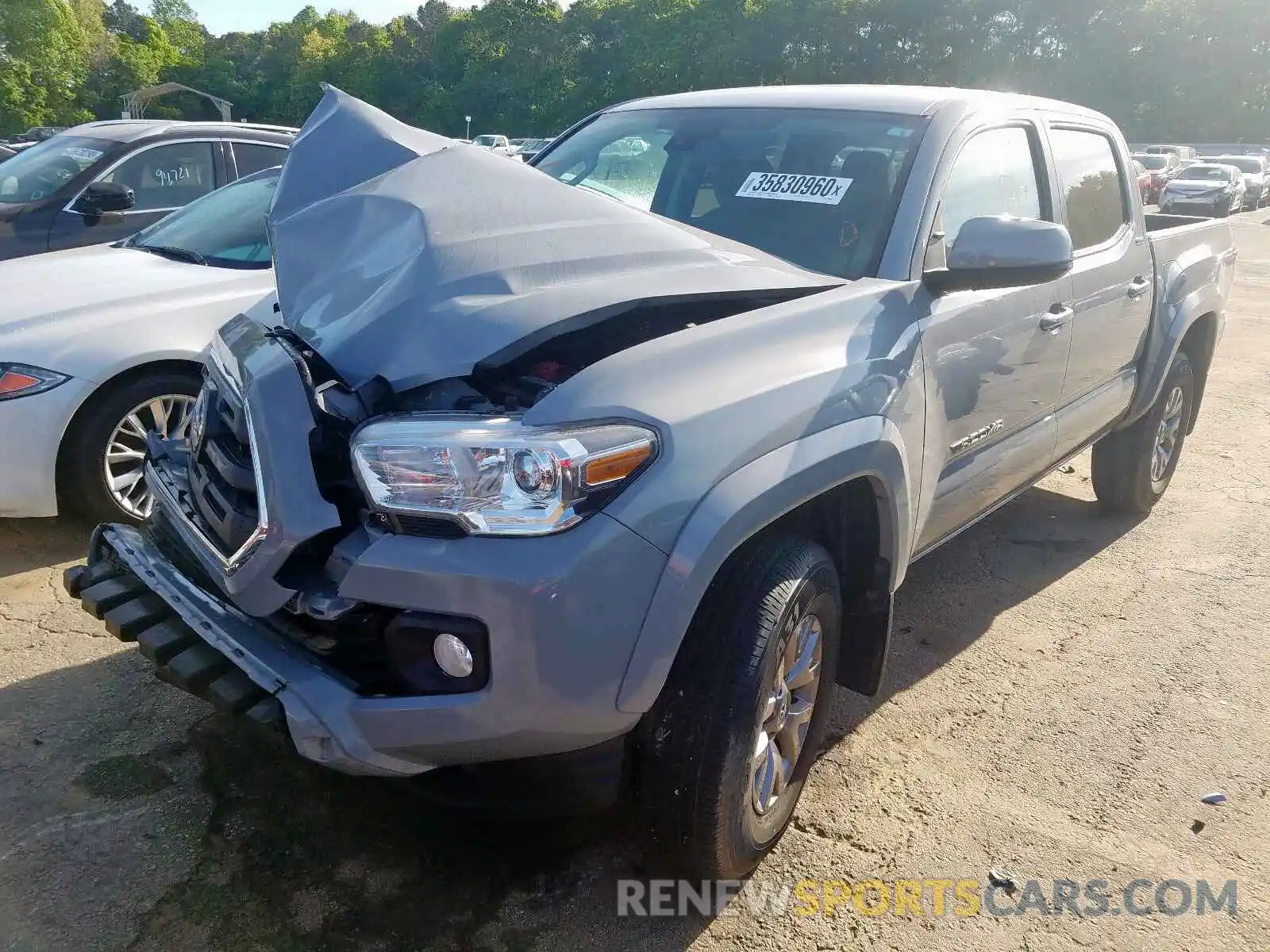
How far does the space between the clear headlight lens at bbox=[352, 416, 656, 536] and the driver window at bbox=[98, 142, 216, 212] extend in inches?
185

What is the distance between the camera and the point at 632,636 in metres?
1.88

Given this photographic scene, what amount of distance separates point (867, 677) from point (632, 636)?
1.08 metres

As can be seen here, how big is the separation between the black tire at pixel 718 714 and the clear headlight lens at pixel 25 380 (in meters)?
2.86

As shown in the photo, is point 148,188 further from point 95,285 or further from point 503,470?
point 503,470

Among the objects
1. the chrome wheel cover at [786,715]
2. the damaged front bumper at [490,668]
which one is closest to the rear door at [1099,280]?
the chrome wheel cover at [786,715]

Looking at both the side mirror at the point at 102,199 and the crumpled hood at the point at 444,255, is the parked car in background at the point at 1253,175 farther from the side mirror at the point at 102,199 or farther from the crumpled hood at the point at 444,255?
the crumpled hood at the point at 444,255

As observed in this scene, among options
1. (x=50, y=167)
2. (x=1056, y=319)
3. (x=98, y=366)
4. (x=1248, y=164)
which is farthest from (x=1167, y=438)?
(x=1248, y=164)

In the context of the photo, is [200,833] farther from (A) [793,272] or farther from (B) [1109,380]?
(B) [1109,380]

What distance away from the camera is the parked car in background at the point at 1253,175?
29.8 metres

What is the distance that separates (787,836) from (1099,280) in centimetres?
239

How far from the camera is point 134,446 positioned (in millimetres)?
4051

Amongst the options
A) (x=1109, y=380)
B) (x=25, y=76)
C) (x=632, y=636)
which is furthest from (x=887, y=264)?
(x=25, y=76)

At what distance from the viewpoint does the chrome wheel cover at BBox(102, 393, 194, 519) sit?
3.96 metres

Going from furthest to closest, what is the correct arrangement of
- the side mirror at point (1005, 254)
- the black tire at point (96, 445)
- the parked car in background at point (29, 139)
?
1. the parked car in background at point (29, 139)
2. the black tire at point (96, 445)
3. the side mirror at point (1005, 254)
